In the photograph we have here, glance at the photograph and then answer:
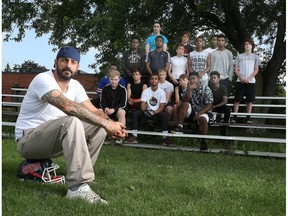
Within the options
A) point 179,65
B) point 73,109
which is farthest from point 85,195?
point 179,65

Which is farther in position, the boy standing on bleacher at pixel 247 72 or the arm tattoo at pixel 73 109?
the boy standing on bleacher at pixel 247 72

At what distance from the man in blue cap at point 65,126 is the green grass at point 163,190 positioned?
0.24 metres

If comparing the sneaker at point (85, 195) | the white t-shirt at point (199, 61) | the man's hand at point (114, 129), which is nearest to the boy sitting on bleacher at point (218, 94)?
the white t-shirt at point (199, 61)

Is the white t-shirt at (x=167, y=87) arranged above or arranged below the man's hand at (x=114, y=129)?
above

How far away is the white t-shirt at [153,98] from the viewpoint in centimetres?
823

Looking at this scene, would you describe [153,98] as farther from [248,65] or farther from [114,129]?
[114,129]

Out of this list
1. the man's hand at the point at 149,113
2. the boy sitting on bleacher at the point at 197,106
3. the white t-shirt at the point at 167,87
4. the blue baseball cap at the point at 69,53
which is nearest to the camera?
the blue baseball cap at the point at 69,53

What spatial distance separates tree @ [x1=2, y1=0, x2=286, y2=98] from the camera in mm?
12352

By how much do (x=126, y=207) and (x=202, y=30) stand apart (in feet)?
41.6

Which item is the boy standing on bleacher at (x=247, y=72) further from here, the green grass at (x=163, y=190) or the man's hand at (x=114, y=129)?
the man's hand at (x=114, y=129)

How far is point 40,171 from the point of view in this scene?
4.33 meters

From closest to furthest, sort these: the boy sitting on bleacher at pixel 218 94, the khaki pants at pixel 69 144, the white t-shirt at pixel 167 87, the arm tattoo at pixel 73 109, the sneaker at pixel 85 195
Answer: the sneaker at pixel 85 195 → the khaki pants at pixel 69 144 → the arm tattoo at pixel 73 109 → the boy sitting on bleacher at pixel 218 94 → the white t-shirt at pixel 167 87

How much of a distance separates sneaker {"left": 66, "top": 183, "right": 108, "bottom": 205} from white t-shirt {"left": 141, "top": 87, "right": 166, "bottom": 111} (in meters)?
4.66

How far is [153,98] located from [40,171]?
13.7 feet
